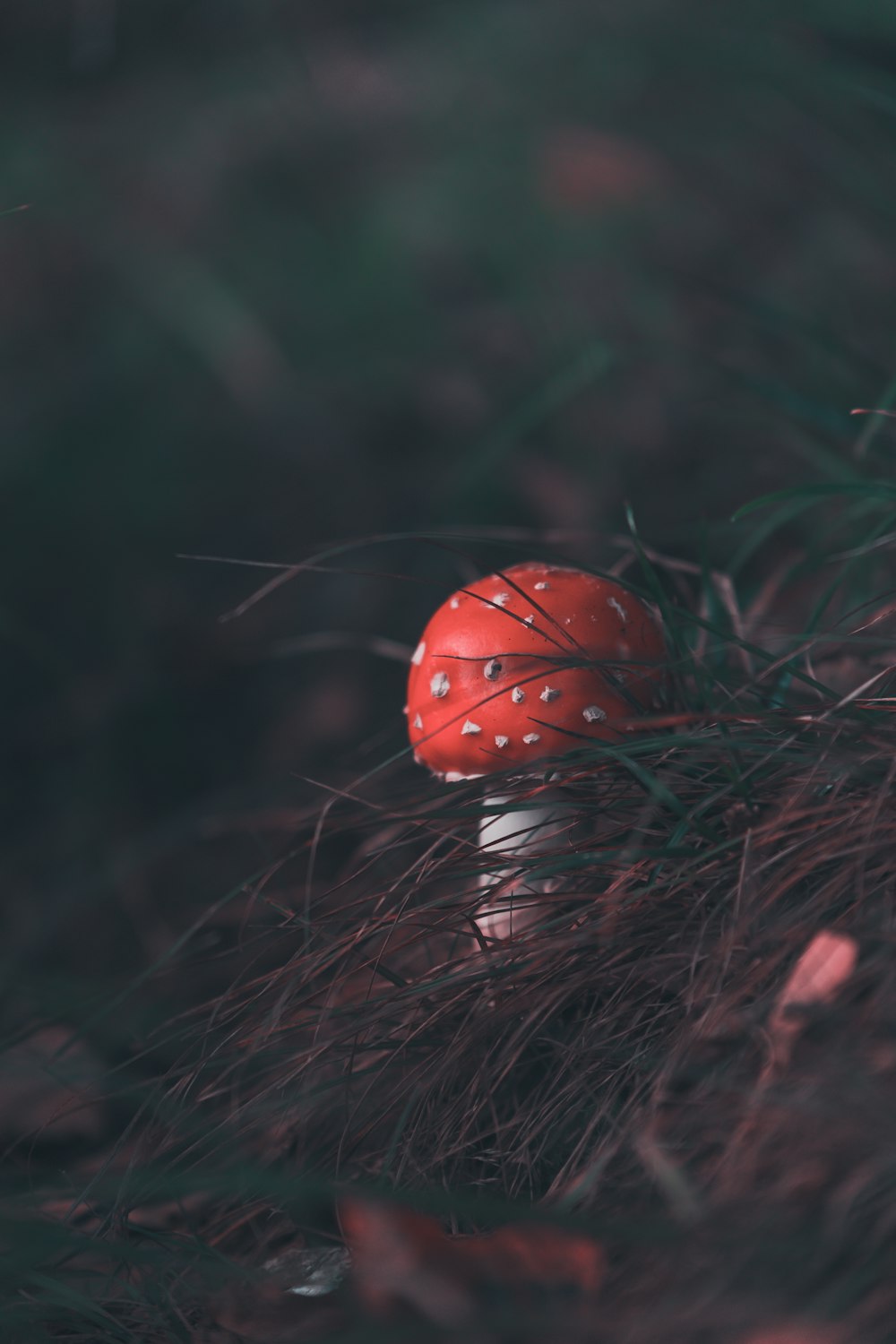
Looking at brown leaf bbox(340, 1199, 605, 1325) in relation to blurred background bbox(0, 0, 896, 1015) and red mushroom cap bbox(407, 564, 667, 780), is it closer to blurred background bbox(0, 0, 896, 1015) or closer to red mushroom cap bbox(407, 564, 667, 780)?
red mushroom cap bbox(407, 564, 667, 780)

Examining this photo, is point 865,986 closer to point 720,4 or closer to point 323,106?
point 720,4

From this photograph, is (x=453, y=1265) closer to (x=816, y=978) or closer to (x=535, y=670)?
(x=816, y=978)

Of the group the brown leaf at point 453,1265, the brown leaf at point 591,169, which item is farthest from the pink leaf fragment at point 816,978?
the brown leaf at point 591,169

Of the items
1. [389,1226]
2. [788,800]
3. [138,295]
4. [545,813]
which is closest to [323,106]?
[138,295]

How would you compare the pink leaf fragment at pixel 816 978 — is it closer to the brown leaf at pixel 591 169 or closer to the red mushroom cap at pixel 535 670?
the red mushroom cap at pixel 535 670

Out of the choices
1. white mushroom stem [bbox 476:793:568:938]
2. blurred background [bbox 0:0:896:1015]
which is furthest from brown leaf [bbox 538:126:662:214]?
white mushroom stem [bbox 476:793:568:938]

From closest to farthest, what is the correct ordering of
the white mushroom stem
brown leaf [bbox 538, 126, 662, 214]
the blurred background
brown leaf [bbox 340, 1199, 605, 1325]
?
brown leaf [bbox 340, 1199, 605, 1325], the white mushroom stem, the blurred background, brown leaf [bbox 538, 126, 662, 214]
